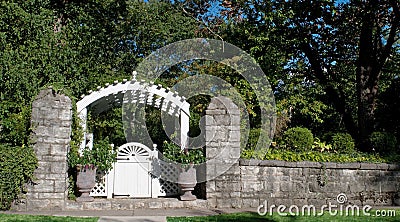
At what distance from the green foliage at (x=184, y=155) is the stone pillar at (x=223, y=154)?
0.18m

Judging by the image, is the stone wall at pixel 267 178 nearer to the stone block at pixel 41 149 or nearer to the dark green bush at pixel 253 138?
the dark green bush at pixel 253 138

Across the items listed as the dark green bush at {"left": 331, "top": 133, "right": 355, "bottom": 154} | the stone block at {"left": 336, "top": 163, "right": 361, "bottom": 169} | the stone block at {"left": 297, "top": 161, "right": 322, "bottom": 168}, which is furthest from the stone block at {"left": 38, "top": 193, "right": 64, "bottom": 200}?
the dark green bush at {"left": 331, "top": 133, "right": 355, "bottom": 154}

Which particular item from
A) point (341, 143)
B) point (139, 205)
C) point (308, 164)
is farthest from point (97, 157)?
point (341, 143)

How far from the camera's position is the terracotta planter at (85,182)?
269 inches

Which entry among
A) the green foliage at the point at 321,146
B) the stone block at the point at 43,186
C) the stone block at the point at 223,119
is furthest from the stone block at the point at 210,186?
the green foliage at the point at 321,146

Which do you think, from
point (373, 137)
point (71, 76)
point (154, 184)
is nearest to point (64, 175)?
point (154, 184)

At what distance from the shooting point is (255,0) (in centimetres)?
1205

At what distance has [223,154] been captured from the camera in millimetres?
7125

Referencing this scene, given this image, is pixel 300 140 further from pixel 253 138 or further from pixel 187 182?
pixel 187 182

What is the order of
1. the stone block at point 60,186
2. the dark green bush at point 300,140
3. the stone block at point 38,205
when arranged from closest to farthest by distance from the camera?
the stone block at point 38,205, the stone block at point 60,186, the dark green bush at point 300,140

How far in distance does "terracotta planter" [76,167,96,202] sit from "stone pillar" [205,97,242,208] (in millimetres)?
2129

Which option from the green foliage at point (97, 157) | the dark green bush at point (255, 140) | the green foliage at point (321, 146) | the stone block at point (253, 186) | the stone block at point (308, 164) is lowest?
the stone block at point (253, 186)

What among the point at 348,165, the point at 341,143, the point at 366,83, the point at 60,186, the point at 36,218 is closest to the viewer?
the point at 36,218

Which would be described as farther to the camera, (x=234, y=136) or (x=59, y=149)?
(x=234, y=136)
